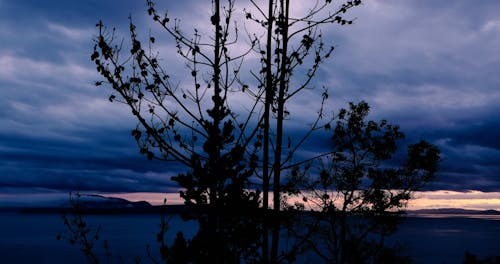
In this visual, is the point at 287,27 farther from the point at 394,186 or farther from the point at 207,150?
the point at 394,186

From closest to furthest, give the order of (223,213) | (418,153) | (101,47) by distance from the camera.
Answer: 1. (101,47)
2. (223,213)
3. (418,153)

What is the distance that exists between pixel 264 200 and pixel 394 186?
878 inches

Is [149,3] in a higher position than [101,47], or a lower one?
higher

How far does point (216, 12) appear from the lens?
855 centimetres

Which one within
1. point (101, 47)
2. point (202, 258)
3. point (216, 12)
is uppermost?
point (216, 12)

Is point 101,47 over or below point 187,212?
over

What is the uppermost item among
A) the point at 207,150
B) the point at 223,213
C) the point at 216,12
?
the point at 216,12

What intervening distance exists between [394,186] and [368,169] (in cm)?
192

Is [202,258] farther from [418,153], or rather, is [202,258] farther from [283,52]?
[418,153]

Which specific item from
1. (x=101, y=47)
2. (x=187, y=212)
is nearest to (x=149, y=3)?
(x=101, y=47)

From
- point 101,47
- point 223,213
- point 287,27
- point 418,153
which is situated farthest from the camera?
point 418,153

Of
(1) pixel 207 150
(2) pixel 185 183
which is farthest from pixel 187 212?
(1) pixel 207 150

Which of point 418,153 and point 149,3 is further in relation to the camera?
point 418,153

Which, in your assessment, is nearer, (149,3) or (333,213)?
(149,3)
